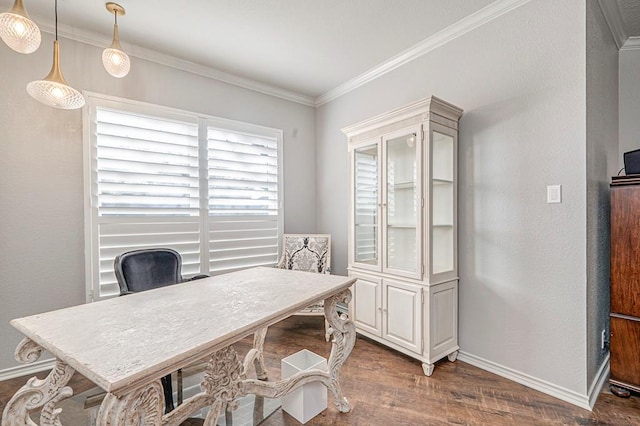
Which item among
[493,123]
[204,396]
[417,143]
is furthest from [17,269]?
[493,123]

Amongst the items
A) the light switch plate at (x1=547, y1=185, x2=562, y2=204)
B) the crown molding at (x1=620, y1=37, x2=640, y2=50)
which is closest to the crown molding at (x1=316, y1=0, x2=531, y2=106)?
the crown molding at (x1=620, y1=37, x2=640, y2=50)

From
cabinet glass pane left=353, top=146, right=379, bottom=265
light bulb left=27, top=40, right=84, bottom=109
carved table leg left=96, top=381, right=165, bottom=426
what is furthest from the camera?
cabinet glass pane left=353, top=146, right=379, bottom=265

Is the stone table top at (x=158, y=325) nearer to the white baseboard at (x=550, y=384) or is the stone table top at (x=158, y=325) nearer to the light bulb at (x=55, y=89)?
the light bulb at (x=55, y=89)

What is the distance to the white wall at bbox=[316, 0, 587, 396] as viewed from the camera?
1933 millimetres

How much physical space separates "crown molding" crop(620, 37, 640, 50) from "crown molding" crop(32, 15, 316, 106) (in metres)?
3.08

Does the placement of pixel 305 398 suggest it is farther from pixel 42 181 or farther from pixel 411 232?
pixel 42 181

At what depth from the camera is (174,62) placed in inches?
118

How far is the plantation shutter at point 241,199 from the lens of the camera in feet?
10.6

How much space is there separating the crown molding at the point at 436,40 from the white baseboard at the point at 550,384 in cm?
265

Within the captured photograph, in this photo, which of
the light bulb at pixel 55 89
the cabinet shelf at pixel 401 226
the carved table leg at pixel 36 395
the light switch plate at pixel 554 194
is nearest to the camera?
the carved table leg at pixel 36 395

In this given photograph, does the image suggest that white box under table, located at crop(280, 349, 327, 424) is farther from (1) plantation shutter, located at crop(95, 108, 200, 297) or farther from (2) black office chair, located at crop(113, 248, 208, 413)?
(1) plantation shutter, located at crop(95, 108, 200, 297)

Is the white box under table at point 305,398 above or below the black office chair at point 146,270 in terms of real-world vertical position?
below

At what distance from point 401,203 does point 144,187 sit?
7.79 feet

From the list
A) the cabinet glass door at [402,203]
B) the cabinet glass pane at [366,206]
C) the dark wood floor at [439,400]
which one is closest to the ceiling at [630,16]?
the cabinet glass door at [402,203]
